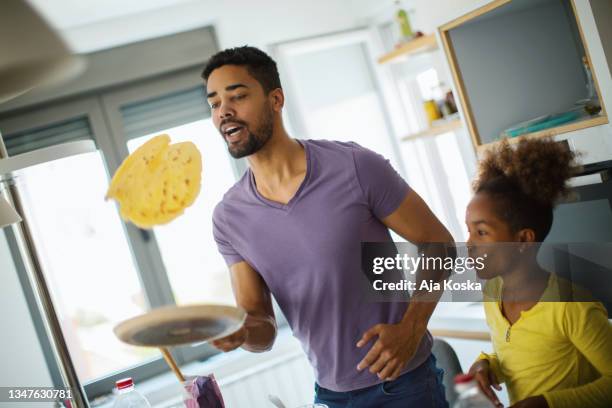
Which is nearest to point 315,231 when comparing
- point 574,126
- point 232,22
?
point 574,126

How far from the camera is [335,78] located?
11.4 ft

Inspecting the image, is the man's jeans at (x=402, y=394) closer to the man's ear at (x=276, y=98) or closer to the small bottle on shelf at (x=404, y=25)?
the man's ear at (x=276, y=98)

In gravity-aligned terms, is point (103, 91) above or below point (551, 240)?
above

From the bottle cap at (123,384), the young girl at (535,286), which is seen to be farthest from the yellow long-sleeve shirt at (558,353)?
the bottle cap at (123,384)

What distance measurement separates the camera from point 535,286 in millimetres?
1117

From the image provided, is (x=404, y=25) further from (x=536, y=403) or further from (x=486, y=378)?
(x=536, y=403)

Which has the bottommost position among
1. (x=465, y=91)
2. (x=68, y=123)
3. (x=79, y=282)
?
(x=79, y=282)

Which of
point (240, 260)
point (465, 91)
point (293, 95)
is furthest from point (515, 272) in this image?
point (293, 95)

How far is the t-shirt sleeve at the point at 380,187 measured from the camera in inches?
54.3

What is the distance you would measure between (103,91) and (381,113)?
4.70 ft

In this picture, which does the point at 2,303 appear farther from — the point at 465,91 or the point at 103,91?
the point at 465,91

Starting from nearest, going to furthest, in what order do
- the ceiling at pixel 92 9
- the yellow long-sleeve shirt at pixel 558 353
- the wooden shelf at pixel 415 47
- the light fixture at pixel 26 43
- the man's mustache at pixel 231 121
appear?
the light fixture at pixel 26 43
the yellow long-sleeve shirt at pixel 558 353
the man's mustache at pixel 231 121
the wooden shelf at pixel 415 47
the ceiling at pixel 92 9

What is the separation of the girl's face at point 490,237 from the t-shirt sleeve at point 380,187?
282 millimetres

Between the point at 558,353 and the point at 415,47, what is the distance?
1749 millimetres
